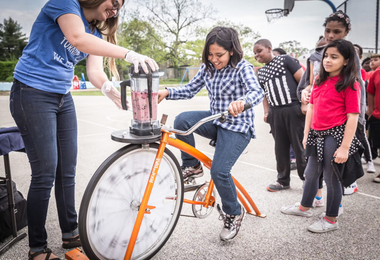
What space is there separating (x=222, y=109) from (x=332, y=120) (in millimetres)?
1021

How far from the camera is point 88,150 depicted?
5828 mm

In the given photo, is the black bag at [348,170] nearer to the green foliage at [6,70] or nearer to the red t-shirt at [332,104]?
the red t-shirt at [332,104]

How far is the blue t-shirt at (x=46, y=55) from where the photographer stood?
73.1 inches

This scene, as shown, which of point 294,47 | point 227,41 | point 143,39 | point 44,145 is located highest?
point 294,47

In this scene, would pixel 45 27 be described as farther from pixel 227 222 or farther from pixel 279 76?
pixel 279 76

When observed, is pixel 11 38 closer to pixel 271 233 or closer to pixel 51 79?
pixel 51 79

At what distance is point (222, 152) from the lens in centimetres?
243

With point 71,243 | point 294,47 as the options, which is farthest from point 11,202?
point 294,47

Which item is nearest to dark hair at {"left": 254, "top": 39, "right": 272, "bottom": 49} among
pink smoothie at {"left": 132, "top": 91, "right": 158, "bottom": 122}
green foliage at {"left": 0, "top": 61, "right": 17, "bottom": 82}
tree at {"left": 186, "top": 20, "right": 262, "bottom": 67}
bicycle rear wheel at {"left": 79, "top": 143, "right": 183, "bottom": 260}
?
bicycle rear wheel at {"left": 79, "top": 143, "right": 183, "bottom": 260}

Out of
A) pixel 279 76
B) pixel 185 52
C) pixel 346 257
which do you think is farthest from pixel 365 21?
pixel 185 52

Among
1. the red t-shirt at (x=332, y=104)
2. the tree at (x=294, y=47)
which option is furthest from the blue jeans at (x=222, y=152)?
the tree at (x=294, y=47)

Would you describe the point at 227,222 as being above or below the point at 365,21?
below

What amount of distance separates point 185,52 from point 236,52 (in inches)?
1831

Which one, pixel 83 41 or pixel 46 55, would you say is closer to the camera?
pixel 83 41
